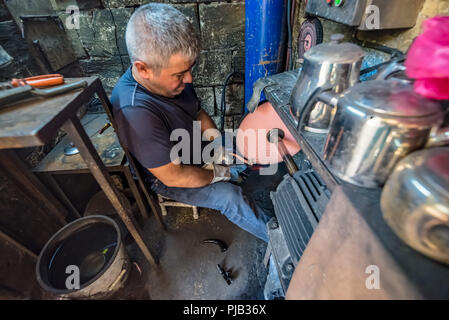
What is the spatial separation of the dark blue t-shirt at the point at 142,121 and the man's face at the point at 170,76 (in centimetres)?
5

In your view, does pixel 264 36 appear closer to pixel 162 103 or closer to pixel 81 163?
pixel 162 103

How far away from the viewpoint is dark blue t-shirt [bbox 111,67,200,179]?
4.20ft

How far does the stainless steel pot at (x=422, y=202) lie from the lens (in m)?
0.41

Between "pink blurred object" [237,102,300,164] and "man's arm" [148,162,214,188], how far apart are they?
0.40m

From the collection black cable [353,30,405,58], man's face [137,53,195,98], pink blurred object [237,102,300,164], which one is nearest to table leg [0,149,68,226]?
man's face [137,53,195,98]

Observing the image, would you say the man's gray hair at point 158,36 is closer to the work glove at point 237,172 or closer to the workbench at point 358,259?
the workbench at point 358,259

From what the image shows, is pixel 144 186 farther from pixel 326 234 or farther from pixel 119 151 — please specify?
pixel 326 234

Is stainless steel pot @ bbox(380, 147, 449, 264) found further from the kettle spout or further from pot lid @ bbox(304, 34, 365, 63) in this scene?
pot lid @ bbox(304, 34, 365, 63)

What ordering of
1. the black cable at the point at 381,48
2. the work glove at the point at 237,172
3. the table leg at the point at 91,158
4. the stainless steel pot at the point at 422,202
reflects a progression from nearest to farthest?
the stainless steel pot at the point at 422,202
the table leg at the point at 91,158
the black cable at the point at 381,48
the work glove at the point at 237,172

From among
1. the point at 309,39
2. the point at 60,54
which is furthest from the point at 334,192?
the point at 60,54

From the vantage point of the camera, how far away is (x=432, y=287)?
414 millimetres

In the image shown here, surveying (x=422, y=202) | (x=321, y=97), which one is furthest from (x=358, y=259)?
(x=321, y=97)

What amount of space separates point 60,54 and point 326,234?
2983 mm

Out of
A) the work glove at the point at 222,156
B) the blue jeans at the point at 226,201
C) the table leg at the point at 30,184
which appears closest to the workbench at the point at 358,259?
the blue jeans at the point at 226,201
